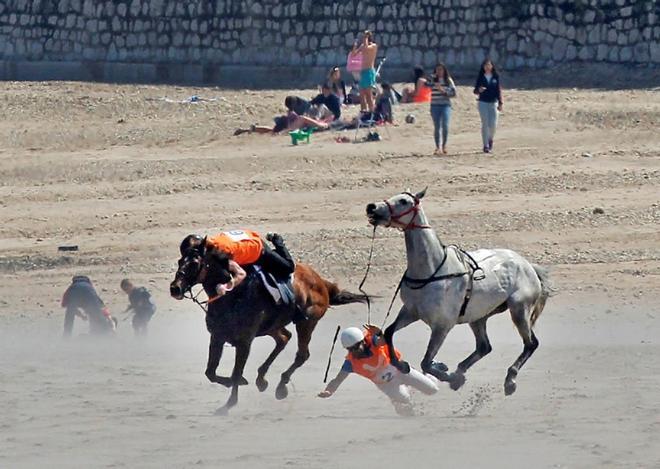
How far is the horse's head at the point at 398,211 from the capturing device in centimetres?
1336

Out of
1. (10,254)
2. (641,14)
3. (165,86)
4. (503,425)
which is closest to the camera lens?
(503,425)

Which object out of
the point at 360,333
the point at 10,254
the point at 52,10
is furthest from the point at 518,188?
the point at 52,10

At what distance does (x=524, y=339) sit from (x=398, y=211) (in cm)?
187

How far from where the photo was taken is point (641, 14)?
27.4 meters

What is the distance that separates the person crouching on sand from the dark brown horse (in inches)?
29.6

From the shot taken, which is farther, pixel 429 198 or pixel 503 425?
pixel 429 198

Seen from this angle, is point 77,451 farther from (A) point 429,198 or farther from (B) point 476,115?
(B) point 476,115

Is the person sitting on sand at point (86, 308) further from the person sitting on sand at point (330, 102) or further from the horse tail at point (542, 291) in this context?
the person sitting on sand at point (330, 102)

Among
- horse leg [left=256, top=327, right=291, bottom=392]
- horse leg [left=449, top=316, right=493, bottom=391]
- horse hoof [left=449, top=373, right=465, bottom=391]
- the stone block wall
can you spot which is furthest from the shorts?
horse hoof [left=449, top=373, right=465, bottom=391]

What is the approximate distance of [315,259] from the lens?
19.7 meters

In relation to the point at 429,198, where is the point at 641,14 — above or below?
above

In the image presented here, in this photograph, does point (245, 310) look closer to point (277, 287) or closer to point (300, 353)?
point (277, 287)

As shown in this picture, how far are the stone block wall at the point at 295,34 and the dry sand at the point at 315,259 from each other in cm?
141

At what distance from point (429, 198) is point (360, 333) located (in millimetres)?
7990
